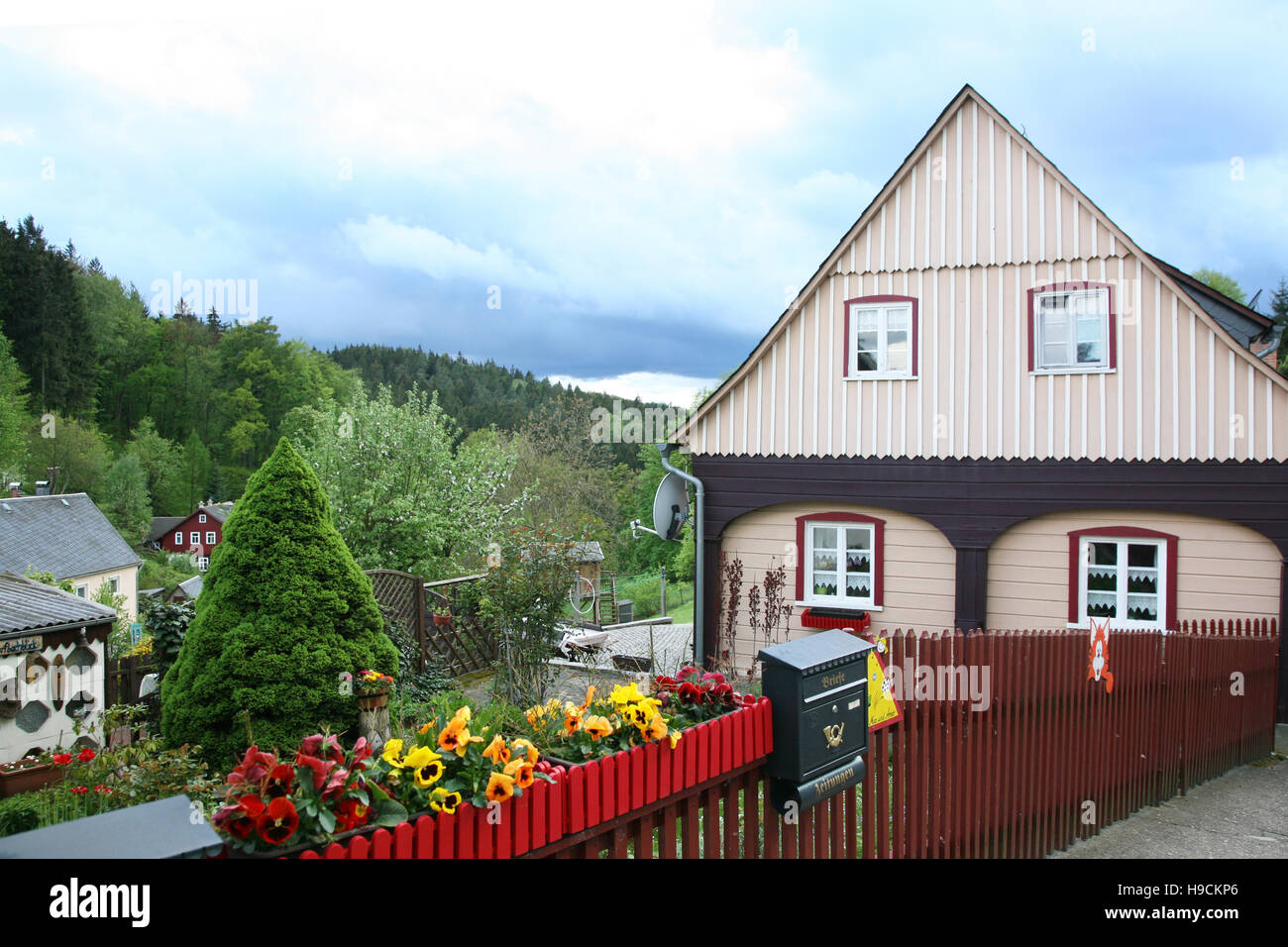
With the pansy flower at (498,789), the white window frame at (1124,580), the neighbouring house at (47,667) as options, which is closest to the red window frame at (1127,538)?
the white window frame at (1124,580)

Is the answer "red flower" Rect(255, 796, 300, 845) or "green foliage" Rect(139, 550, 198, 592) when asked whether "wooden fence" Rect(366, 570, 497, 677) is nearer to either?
"red flower" Rect(255, 796, 300, 845)

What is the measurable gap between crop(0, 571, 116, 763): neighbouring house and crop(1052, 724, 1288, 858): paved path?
898cm

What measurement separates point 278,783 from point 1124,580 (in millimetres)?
11086

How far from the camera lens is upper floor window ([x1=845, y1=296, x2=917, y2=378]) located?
11.7 meters

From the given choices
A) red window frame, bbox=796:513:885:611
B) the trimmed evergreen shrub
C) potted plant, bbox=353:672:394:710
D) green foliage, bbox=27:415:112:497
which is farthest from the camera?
green foliage, bbox=27:415:112:497

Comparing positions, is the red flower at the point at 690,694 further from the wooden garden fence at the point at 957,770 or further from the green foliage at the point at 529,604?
the green foliage at the point at 529,604

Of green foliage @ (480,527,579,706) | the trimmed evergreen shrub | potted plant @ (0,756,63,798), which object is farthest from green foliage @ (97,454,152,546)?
potted plant @ (0,756,63,798)

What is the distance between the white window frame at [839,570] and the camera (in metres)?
12.1

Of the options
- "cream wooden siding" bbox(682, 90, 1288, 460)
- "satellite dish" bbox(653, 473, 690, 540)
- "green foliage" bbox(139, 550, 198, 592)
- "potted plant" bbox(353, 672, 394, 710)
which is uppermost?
"cream wooden siding" bbox(682, 90, 1288, 460)

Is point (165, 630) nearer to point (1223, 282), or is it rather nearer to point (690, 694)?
point (690, 694)

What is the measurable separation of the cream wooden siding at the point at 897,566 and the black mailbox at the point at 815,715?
7.89 m

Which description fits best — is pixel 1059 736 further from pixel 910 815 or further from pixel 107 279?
pixel 107 279
